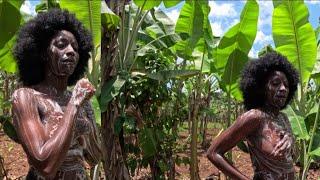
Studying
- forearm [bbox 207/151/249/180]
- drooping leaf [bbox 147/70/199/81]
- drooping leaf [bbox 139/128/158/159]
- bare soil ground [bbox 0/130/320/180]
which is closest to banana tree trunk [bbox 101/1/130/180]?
drooping leaf [bbox 147/70/199/81]

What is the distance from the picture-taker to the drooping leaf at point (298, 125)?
4.39m

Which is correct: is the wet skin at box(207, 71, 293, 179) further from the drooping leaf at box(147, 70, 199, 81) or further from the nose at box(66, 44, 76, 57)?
the drooping leaf at box(147, 70, 199, 81)

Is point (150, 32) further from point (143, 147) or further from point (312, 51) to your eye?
point (312, 51)

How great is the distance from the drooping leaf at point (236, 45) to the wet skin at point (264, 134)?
6.01 feet

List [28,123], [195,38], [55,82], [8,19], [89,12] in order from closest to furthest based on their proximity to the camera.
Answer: [28,123] < [55,82] < [8,19] < [89,12] < [195,38]

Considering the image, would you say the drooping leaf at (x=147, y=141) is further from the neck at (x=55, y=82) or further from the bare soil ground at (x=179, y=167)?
the bare soil ground at (x=179, y=167)

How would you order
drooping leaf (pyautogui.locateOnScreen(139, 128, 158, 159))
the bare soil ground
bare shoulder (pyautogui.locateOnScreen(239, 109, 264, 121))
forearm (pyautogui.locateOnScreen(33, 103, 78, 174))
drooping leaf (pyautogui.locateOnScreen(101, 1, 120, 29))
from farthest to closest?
the bare soil ground → drooping leaf (pyautogui.locateOnScreen(139, 128, 158, 159)) → drooping leaf (pyautogui.locateOnScreen(101, 1, 120, 29)) → bare shoulder (pyautogui.locateOnScreen(239, 109, 264, 121)) → forearm (pyautogui.locateOnScreen(33, 103, 78, 174))

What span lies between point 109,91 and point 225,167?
5.58 feet

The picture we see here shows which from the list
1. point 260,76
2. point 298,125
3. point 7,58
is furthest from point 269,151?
point 7,58

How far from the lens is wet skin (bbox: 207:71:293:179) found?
112 inches

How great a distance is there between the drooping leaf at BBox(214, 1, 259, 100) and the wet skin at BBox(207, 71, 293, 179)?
1831 mm

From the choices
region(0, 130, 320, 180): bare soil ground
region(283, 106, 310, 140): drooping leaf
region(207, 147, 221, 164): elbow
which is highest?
region(207, 147, 221, 164): elbow

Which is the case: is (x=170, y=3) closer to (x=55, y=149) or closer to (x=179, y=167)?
(x=55, y=149)

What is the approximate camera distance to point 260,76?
3.14m
